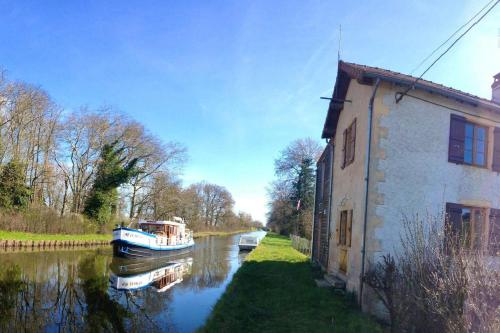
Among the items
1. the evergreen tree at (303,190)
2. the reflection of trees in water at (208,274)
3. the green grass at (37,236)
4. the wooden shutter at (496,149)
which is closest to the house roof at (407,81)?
the wooden shutter at (496,149)

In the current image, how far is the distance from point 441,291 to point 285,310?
465 cm

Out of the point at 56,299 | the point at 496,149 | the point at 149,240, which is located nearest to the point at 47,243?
the point at 149,240

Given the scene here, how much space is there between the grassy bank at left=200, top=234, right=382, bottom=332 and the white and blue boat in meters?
13.6

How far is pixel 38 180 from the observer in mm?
34094

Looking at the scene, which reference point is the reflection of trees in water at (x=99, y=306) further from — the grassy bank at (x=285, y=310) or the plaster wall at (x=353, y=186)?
the plaster wall at (x=353, y=186)

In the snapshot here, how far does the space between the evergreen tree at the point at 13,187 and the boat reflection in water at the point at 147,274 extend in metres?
9.97

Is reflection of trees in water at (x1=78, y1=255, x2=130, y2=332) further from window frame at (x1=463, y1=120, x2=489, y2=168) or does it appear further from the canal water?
window frame at (x1=463, y1=120, x2=489, y2=168)

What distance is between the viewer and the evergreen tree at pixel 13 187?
2844 cm

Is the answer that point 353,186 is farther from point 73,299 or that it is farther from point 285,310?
point 73,299

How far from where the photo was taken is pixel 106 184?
36875 mm

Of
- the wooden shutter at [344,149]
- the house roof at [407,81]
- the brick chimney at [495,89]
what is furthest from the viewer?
the brick chimney at [495,89]

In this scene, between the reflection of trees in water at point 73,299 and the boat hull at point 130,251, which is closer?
the reflection of trees in water at point 73,299

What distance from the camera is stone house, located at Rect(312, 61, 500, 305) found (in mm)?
9727

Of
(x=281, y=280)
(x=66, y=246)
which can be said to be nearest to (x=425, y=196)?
(x=281, y=280)
